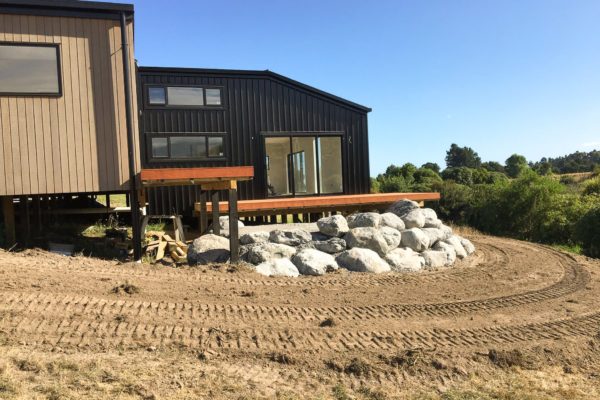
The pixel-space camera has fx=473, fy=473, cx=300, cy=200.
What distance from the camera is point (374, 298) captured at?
6.66 m

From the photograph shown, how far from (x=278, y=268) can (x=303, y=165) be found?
21.9ft

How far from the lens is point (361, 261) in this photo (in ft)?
28.3

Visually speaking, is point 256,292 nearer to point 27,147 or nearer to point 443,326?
point 443,326

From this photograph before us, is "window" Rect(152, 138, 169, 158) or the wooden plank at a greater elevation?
"window" Rect(152, 138, 169, 158)

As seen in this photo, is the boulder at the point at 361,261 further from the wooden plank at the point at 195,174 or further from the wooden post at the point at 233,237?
the wooden plank at the point at 195,174

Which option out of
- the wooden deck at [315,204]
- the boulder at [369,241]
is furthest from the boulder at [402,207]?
the boulder at [369,241]

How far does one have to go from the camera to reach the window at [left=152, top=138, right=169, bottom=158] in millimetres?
12766

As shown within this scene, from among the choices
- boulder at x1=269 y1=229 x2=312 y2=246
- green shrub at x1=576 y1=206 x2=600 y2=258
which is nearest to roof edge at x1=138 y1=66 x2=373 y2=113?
boulder at x1=269 y1=229 x2=312 y2=246

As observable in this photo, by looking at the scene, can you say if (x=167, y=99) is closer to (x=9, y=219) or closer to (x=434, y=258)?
(x=9, y=219)

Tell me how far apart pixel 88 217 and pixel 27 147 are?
199 inches

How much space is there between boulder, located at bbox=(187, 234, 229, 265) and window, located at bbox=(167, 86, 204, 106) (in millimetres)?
5631

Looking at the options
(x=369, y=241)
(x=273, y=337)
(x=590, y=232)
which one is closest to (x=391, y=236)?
(x=369, y=241)

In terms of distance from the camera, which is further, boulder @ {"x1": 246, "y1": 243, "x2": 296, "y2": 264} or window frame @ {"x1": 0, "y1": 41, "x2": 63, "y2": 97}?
boulder @ {"x1": 246, "y1": 243, "x2": 296, "y2": 264}

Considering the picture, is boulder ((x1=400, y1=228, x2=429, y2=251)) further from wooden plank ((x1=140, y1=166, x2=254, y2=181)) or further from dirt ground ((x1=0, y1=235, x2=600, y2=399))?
wooden plank ((x1=140, y1=166, x2=254, y2=181))
